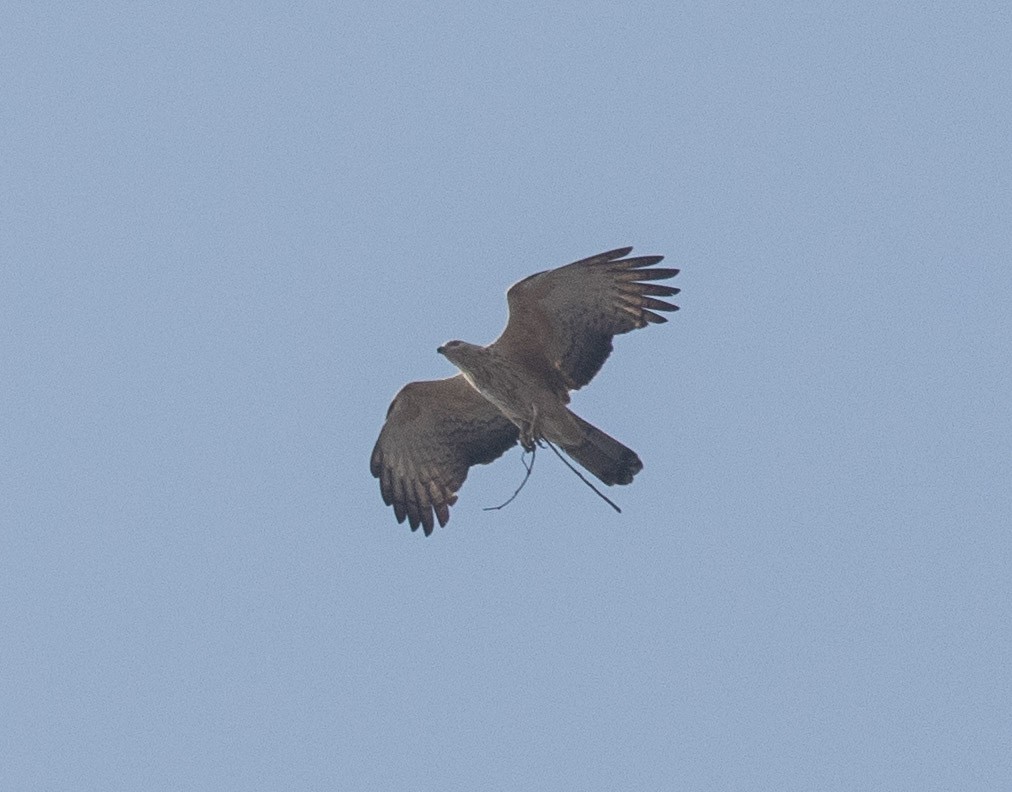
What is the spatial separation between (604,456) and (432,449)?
82.3 inches

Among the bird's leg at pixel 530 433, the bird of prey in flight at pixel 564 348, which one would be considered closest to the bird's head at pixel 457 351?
the bird of prey in flight at pixel 564 348

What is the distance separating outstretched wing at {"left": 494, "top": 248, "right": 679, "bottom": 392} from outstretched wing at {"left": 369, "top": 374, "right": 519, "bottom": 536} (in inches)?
43.3

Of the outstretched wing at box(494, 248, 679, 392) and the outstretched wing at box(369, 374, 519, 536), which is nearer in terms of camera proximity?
the outstretched wing at box(494, 248, 679, 392)

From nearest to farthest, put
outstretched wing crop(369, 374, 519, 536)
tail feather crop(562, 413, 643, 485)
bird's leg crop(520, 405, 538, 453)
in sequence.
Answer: tail feather crop(562, 413, 643, 485)
bird's leg crop(520, 405, 538, 453)
outstretched wing crop(369, 374, 519, 536)

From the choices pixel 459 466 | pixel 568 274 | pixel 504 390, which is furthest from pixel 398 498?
pixel 568 274

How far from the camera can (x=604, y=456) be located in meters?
16.6

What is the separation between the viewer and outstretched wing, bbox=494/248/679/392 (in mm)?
16547

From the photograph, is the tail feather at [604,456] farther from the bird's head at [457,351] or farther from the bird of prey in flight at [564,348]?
A: the bird's head at [457,351]

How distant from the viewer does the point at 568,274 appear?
16531 millimetres

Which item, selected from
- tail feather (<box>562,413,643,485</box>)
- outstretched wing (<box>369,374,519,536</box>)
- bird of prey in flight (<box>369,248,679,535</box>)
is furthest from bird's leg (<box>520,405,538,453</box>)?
outstretched wing (<box>369,374,519,536</box>)

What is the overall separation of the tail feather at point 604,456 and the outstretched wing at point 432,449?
51.5 inches

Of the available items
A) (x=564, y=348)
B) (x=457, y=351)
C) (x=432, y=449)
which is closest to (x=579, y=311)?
(x=564, y=348)

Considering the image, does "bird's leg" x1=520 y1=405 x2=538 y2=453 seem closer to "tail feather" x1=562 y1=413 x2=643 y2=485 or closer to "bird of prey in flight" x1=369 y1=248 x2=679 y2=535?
"bird of prey in flight" x1=369 y1=248 x2=679 y2=535

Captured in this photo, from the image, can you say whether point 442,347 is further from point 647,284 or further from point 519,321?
point 647,284
